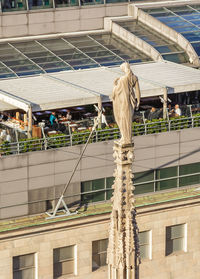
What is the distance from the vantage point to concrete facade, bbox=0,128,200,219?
59469mm

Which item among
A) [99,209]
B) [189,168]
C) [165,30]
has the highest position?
[165,30]

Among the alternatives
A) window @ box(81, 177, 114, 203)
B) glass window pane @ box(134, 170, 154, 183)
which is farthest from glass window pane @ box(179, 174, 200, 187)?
window @ box(81, 177, 114, 203)

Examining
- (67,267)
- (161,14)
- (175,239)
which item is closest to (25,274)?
(67,267)

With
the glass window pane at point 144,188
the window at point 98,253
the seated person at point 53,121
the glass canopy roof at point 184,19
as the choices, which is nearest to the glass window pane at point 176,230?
the glass window pane at point 144,188

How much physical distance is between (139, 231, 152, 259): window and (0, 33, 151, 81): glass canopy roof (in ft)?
43.6

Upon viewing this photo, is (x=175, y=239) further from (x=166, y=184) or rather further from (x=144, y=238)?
(x=166, y=184)

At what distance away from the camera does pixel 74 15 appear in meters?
77.9

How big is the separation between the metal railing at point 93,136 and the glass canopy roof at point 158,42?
9.52m

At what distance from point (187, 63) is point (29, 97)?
1508cm

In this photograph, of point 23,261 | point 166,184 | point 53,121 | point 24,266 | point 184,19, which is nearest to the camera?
point 23,261

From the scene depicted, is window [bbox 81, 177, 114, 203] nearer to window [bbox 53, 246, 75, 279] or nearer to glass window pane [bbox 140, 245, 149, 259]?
window [bbox 53, 246, 75, 279]

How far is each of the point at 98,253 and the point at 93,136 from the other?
6.82m

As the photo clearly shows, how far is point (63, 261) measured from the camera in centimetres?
6191

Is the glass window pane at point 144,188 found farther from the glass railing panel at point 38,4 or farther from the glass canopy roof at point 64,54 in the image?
the glass railing panel at point 38,4
